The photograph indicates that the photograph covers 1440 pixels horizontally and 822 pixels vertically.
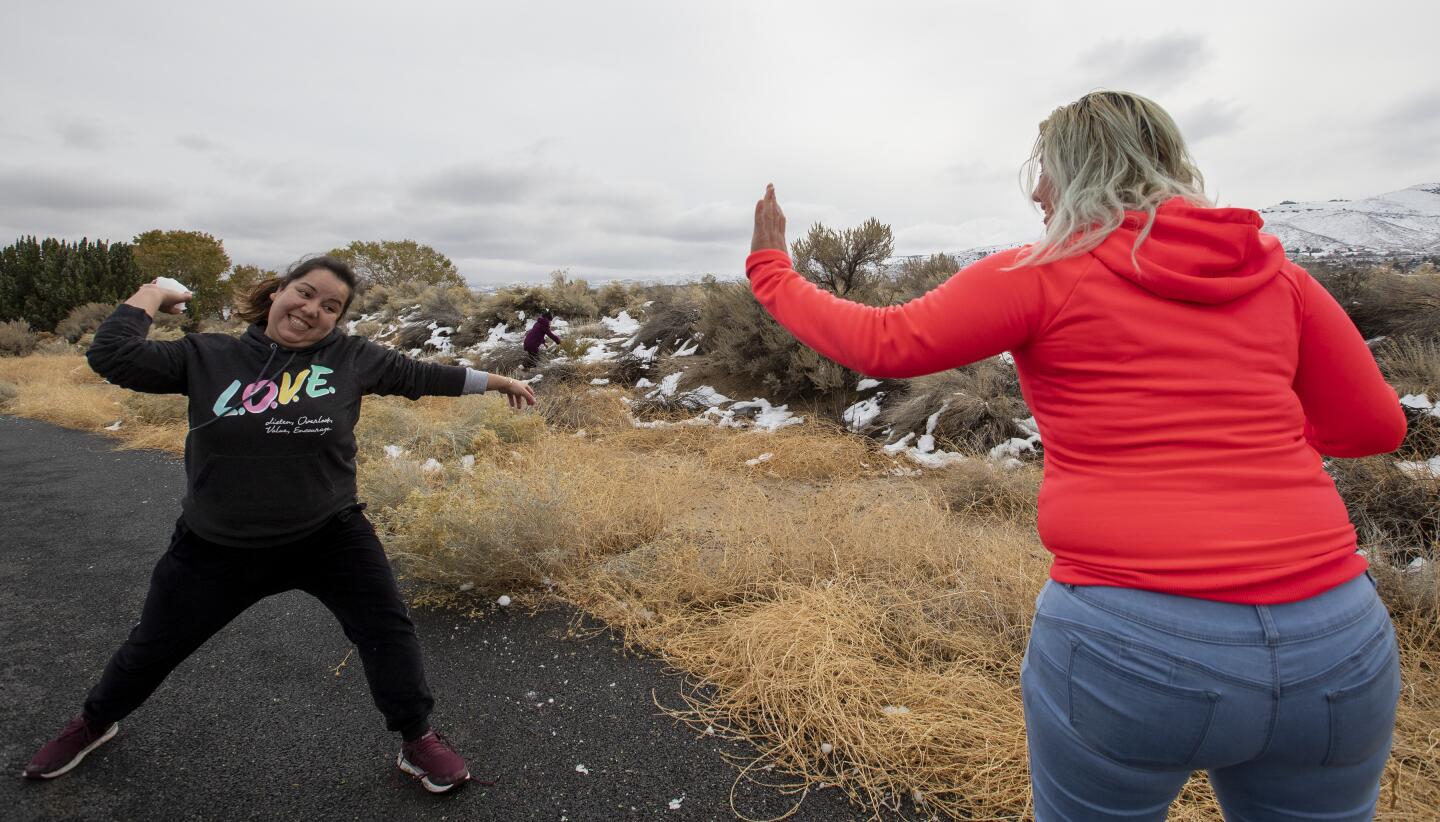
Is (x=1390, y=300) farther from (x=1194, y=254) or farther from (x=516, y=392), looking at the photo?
(x=516, y=392)

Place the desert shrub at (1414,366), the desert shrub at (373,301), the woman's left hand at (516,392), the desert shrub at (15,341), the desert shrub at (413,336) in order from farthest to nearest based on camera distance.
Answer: the desert shrub at (373,301), the desert shrub at (15,341), the desert shrub at (413,336), the desert shrub at (1414,366), the woman's left hand at (516,392)

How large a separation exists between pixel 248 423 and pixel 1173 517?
7.88ft

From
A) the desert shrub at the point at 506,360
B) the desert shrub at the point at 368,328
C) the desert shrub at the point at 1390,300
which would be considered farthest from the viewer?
the desert shrub at the point at 368,328

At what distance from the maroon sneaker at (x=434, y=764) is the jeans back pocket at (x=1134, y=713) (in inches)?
80.0

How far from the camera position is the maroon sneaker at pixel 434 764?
228cm

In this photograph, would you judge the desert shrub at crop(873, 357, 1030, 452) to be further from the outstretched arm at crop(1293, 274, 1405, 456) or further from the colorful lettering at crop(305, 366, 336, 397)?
the colorful lettering at crop(305, 366, 336, 397)

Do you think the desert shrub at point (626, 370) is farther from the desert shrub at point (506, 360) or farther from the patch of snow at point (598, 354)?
the desert shrub at point (506, 360)

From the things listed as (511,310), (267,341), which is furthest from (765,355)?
(511,310)

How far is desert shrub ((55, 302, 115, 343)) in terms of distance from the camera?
2286 centimetres

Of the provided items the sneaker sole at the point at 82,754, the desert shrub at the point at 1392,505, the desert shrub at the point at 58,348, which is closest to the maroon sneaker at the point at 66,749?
the sneaker sole at the point at 82,754

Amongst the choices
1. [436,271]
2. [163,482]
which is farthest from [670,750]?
[436,271]

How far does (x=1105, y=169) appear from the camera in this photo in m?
1.12

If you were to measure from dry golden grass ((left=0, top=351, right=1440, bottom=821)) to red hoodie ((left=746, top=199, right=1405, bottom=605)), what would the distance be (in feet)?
5.23

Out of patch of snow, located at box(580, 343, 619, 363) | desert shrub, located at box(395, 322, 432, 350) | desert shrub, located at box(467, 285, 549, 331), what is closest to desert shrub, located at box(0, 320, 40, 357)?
desert shrub, located at box(395, 322, 432, 350)
